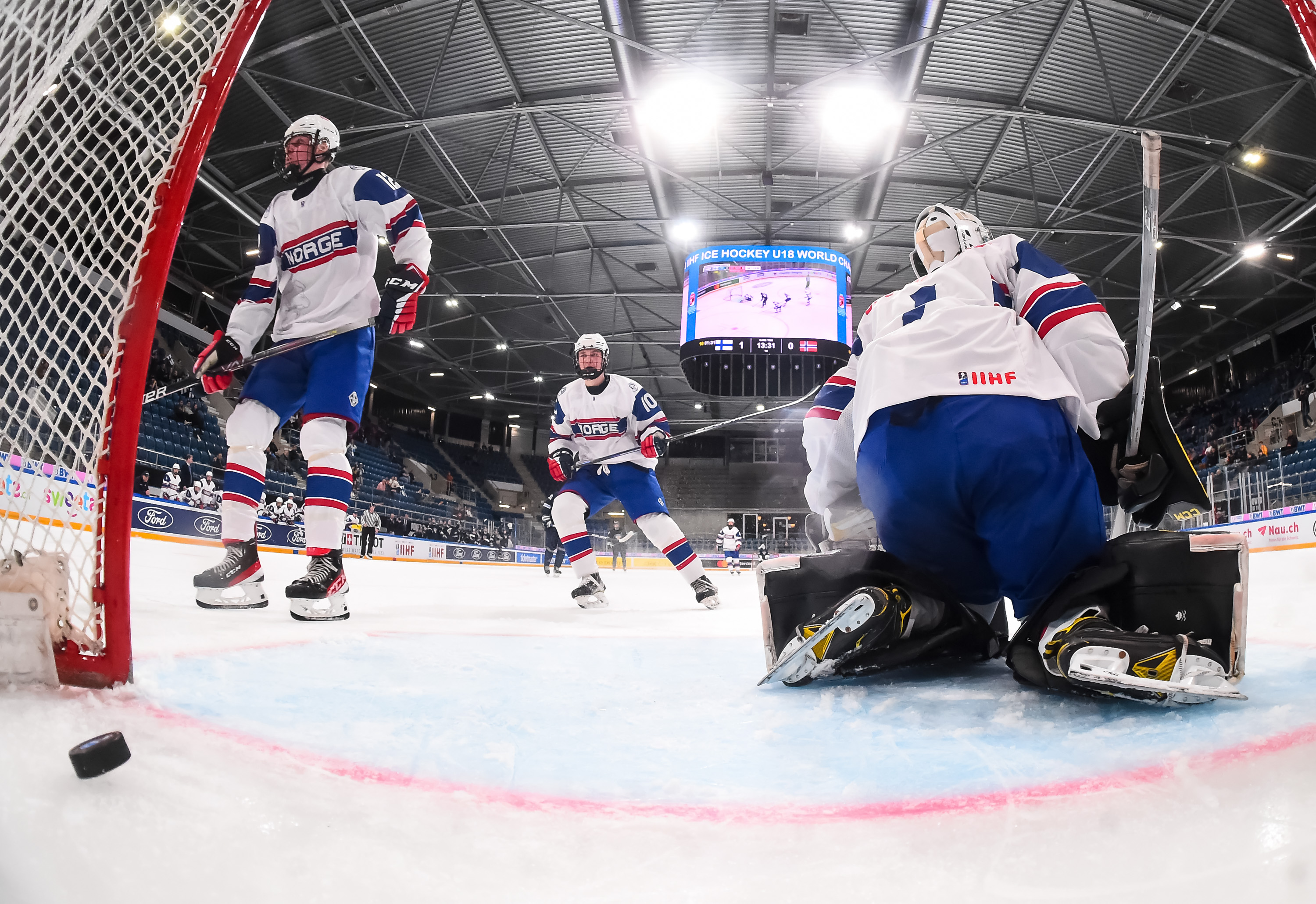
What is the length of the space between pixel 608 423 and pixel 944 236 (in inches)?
115

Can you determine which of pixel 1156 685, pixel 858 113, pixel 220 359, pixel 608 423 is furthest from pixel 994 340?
pixel 858 113

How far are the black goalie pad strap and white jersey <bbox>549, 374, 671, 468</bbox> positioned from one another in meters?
3.09

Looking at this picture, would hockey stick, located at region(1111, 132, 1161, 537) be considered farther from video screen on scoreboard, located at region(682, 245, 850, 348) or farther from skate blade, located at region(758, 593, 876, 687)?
video screen on scoreboard, located at region(682, 245, 850, 348)

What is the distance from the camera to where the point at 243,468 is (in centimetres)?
262

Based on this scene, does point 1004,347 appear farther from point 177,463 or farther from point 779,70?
point 177,463

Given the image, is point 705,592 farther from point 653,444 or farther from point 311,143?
point 311,143

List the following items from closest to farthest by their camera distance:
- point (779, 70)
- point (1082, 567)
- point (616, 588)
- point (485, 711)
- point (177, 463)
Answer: point (485, 711) < point (1082, 567) < point (616, 588) < point (779, 70) < point (177, 463)

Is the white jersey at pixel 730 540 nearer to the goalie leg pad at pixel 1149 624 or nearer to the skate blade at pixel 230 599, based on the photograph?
the skate blade at pixel 230 599

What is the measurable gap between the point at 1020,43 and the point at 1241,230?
5428mm

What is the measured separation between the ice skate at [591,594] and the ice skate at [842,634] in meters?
2.80

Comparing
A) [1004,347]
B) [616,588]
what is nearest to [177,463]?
[616,588]

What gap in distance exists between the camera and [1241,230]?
11445 millimetres

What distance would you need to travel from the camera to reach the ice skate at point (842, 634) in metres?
1.32

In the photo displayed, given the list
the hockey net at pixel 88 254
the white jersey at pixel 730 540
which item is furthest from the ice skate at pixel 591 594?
the white jersey at pixel 730 540
